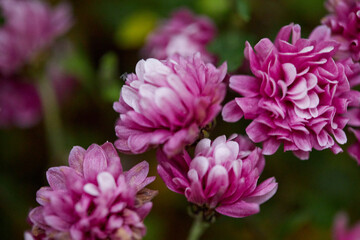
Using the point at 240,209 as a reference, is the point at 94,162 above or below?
above

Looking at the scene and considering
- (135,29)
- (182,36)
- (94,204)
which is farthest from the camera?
(135,29)

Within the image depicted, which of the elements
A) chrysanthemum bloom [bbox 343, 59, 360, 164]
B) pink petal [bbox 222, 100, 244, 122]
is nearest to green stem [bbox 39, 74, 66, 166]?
pink petal [bbox 222, 100, 244, 122]

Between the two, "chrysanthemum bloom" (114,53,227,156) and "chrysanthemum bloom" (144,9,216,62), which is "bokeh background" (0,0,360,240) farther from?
"chrysanthemum bloom" (114,53,227,156)

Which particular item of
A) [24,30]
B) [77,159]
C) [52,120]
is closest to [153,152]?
[52,120]

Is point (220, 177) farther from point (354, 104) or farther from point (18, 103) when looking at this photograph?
point (18, 103)

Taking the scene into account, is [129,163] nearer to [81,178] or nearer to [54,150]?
[54,150]

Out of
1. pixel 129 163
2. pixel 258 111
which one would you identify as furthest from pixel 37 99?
pixel 258 111

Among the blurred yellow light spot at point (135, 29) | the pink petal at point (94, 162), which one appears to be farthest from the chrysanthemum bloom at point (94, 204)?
the blurred yellow light spot at point (135, 29)
